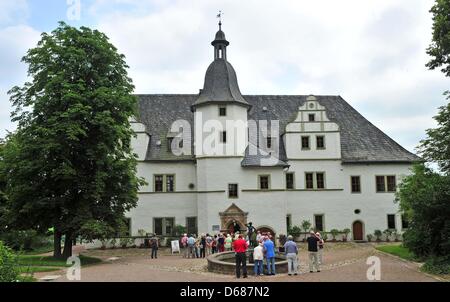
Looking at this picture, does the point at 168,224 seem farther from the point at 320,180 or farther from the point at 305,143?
the point at 305,143

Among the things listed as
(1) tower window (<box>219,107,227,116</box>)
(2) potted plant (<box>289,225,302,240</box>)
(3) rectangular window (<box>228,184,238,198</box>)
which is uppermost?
(1) tower window (<box>219,107,227,116</box>)

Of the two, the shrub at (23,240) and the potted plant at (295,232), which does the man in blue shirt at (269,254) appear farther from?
the potted plant at (295,232)

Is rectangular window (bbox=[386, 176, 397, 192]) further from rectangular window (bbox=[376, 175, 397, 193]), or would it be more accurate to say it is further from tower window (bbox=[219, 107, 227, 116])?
tower window (bbox=[219, 107, 227, 116])

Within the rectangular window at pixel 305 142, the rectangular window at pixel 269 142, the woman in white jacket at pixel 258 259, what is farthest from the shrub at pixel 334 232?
the woman in white jacket at pixel 258 259

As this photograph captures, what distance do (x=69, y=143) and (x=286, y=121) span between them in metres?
22.0

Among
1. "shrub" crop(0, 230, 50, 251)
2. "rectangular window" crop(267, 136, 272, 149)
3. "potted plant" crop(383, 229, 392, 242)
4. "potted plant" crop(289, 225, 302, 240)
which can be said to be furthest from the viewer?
"rectangular window" crop(267, 136, 272, 149)

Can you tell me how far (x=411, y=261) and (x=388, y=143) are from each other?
20.9 meters

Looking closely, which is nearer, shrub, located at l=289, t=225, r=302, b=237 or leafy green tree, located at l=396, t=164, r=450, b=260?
leafy green tree, located at l=396, t=164, r=450, b=260

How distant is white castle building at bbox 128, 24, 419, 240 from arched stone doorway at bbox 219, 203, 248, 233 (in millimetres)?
77

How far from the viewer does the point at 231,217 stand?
114 ft

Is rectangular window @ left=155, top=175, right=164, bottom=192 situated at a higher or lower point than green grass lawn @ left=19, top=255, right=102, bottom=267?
higher

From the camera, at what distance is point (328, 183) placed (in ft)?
126

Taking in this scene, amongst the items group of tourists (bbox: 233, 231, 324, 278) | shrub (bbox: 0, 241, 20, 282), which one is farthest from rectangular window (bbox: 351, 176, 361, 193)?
shrub (bbox: 0, 241, 20, 282)

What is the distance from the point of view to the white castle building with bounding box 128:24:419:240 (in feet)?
116
